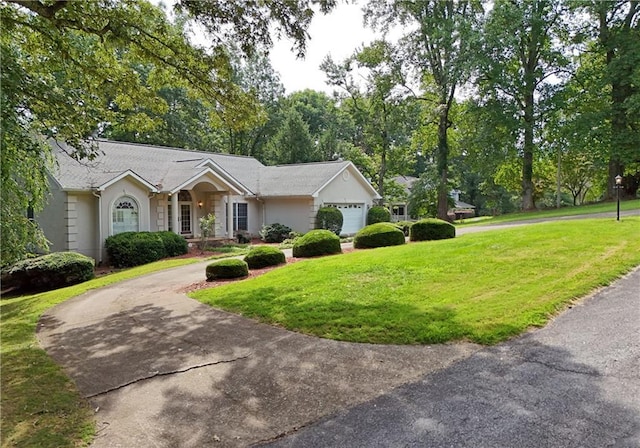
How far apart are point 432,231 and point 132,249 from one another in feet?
39.1

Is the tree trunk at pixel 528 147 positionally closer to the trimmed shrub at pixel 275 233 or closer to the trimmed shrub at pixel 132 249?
the trimmed shrub at pixel 275 233

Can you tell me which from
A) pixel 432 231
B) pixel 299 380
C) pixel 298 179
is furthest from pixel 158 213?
pixel 299 380

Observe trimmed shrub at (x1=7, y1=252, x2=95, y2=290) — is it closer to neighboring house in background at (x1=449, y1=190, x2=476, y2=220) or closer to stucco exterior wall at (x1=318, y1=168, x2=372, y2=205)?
stucco exterior wall at (x1=318, y1=168, x2=372, y2=205)

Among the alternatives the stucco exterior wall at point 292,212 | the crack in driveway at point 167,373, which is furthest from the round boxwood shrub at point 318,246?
the crack in driveway at point 167,373

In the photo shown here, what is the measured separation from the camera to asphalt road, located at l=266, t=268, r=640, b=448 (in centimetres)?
343

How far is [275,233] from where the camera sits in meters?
23.5

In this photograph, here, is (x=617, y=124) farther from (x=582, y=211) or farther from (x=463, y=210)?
(x=463, y=210)

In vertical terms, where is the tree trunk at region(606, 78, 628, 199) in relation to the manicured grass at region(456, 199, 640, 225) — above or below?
above

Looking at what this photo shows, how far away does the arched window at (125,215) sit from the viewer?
1781 centimetres

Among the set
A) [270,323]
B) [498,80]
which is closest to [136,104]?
[270,323]

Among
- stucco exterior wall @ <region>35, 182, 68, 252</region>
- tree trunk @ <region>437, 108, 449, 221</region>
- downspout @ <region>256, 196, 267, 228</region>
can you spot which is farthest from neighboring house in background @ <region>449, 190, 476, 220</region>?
stucco exterior wall @ <region>35, 182, 68, 252</region>

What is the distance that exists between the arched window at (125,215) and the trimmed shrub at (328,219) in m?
9.61

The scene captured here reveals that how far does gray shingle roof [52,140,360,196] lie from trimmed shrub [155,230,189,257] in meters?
2.28

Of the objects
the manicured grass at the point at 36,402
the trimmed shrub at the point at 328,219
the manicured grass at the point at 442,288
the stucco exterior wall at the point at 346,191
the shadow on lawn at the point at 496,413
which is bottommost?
the manicured grass at the point at 36,402
